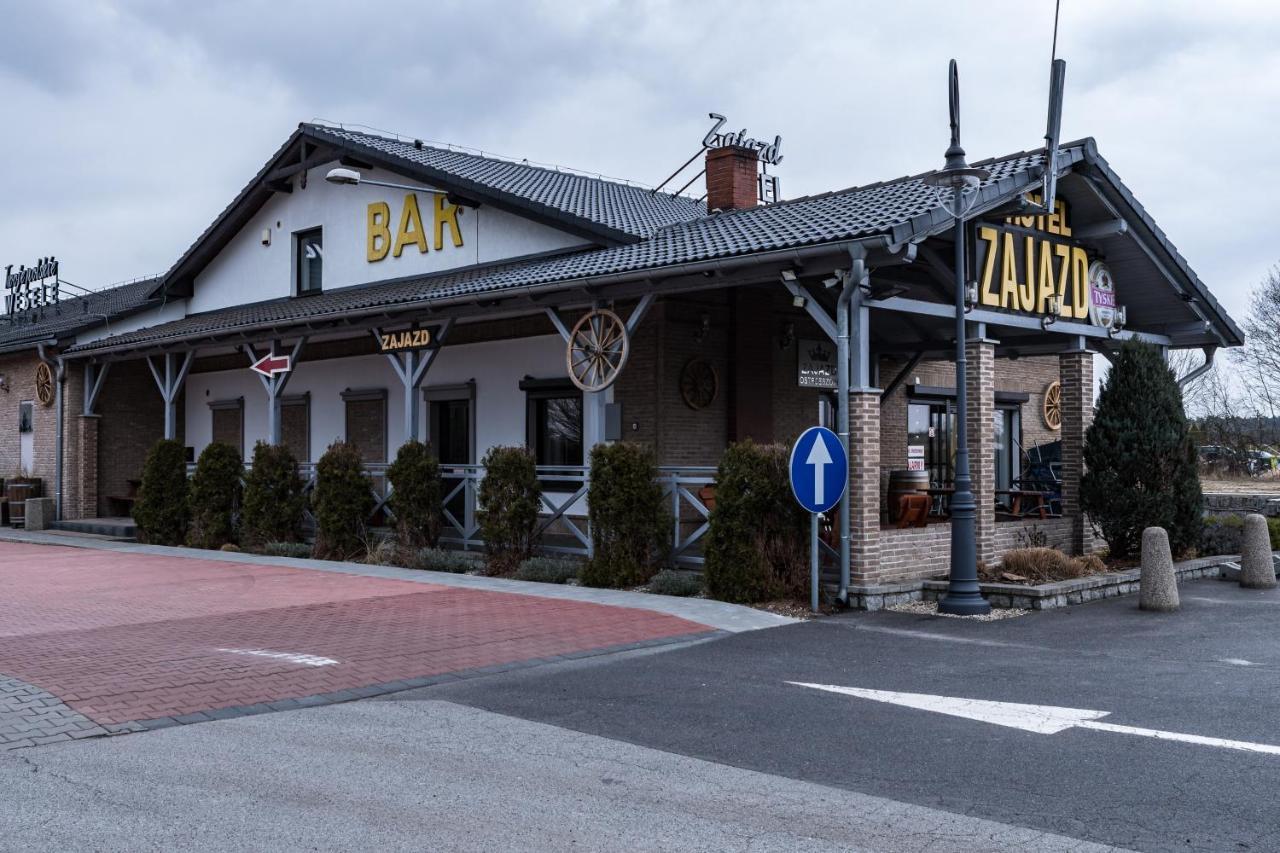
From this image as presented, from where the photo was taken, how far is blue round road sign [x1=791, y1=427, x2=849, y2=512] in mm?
10930

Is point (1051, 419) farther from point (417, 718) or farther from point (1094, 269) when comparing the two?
point (417, 718)

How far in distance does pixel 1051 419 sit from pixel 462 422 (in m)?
12.0

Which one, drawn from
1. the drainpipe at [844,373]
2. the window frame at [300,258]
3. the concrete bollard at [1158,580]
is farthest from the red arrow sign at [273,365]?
the concrete bollard at [1158,580]

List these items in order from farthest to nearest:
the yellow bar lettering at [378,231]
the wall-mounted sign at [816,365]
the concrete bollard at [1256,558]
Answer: the yellow bar lettering at [378,231] → the wall-mounted sign at [816,365] → the concrete bollard at [1256,558]

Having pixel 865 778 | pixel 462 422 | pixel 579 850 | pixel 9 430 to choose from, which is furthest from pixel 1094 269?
pixel 9 430

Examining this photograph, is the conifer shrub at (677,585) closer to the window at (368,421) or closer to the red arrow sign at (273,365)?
the red arrow sign at (273,365)

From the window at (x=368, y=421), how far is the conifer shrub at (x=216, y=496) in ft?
6.44

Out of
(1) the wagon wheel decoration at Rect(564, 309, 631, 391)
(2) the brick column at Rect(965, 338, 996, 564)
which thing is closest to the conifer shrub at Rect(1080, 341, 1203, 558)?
(2) the brick column at Rect(965, 338, 996, 564)

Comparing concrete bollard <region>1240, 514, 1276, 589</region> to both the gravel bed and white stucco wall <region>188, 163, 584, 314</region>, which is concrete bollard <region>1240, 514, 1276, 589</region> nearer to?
the gravel bed

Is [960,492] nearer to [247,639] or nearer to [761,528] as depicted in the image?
[761,528]

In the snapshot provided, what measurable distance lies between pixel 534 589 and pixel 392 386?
786 centimetres

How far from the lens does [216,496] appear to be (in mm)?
18578

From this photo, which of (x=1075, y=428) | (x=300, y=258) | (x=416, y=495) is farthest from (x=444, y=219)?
(x=1075, y=428)

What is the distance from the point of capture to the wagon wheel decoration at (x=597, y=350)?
537 inches
